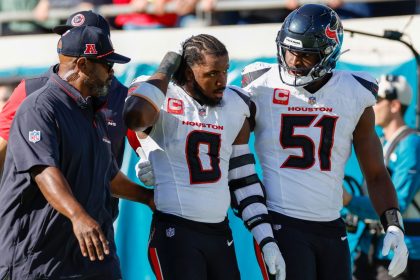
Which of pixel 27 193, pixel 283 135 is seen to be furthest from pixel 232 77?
pixel 27 193

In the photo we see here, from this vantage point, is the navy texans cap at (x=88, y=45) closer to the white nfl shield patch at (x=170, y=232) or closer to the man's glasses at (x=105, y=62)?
the man's glasses at (x=105, y=62)

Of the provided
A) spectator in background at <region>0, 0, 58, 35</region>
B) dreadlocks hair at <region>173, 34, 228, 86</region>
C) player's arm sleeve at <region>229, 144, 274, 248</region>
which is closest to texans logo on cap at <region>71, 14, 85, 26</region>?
dreadlocks hair at <region>173, 34, 228, 86</region>

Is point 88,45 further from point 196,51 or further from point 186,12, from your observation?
point 186,12

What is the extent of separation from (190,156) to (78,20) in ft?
2.77

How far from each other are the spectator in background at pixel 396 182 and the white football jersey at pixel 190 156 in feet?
4.84

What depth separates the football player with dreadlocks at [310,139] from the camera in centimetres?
498

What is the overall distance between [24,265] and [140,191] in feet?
2.90

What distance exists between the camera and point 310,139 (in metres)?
5.02

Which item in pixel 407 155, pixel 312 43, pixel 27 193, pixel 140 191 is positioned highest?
pixel 312 43

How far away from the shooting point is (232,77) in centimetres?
639

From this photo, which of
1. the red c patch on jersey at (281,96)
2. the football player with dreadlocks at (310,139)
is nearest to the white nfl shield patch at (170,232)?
the football player with dreadlocks at (310,139)

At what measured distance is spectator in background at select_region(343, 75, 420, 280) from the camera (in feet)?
20.6

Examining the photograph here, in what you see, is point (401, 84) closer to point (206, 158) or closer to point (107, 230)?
point (206, 158)

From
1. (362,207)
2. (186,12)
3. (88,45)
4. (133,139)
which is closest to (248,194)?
(133,139)
